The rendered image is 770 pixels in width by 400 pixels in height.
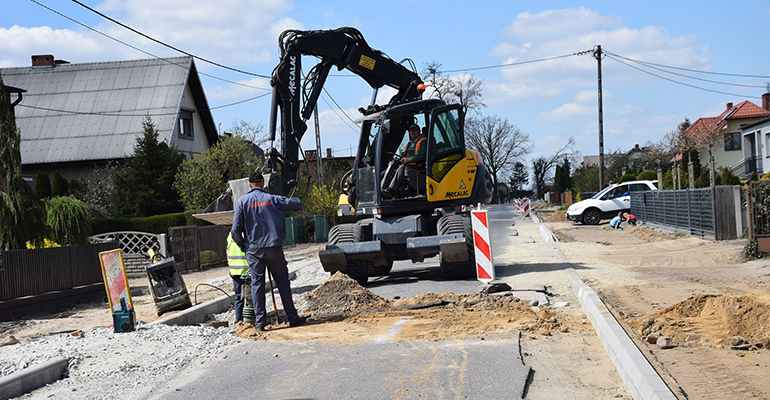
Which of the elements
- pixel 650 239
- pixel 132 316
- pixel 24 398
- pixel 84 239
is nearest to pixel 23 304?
pixel 84 239

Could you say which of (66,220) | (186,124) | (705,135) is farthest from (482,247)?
(705,135)

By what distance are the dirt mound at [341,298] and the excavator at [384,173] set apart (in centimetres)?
183

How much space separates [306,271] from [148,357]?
9.66 m

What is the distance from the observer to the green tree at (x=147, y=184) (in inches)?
1040

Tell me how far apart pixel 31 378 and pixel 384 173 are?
25.9ft

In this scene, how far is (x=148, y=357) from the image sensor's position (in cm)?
658

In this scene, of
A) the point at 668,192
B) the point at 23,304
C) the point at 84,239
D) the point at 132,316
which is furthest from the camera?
the point at 668,192

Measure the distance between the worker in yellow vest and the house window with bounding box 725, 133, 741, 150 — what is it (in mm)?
61178

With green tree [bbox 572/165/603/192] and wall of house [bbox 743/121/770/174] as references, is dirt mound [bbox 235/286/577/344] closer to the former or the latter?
wall of house [bbox 743/121/770/174]

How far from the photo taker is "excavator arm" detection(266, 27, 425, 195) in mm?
12305

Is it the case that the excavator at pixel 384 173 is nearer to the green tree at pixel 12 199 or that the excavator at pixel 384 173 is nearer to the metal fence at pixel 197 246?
the green tree at pixel 12 199

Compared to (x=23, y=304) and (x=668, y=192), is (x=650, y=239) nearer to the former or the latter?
(x=668, y=192)

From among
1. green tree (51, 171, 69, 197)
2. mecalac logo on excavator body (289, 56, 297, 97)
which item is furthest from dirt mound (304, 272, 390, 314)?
green tree (51, 171, 69, 197)

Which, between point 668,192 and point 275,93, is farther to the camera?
point 668,192
